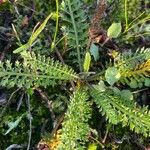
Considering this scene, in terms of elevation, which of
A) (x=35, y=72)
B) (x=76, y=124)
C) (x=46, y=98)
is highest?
(x=35, y=72)

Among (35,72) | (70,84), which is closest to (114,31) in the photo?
(70,84)

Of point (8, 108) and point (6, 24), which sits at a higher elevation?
point (6, 24)

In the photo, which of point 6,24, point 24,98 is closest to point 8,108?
point 24,98

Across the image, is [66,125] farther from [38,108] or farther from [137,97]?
[137,97]

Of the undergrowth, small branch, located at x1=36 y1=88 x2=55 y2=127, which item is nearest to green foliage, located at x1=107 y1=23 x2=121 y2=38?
the undergrowth

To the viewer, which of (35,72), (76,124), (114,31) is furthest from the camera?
(114,31)

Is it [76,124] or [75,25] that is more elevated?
[75,25]

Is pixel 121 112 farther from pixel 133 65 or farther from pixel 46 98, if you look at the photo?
pixel 46 98
